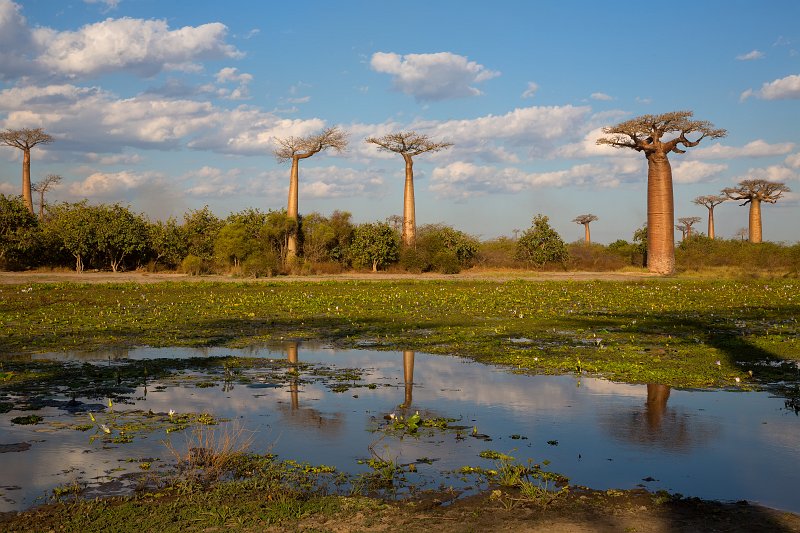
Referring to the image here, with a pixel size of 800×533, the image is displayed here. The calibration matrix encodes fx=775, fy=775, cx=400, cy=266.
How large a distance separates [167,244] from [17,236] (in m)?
8.56

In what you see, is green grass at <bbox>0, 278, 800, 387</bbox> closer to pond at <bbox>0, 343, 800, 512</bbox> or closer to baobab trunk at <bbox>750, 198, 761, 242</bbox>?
pond at <bbox>0, 343, 800, 512</bbox>

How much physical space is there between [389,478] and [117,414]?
3.91m

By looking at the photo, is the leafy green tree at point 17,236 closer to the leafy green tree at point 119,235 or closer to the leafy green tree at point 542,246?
the leafy green tree at point 119,235

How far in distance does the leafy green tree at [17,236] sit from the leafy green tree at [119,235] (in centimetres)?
348

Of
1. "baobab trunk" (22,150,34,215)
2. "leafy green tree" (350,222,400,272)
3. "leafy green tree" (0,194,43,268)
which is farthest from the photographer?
"baobab trunk" (22,150,34,215)

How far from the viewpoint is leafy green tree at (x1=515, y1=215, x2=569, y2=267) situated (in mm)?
56594

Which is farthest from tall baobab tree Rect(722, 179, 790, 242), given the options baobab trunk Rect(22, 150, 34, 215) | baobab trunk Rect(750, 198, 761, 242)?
baobab trunk Rect(22, 150, 34, 215)

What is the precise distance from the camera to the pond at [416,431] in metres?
6.80

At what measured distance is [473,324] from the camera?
1945cm

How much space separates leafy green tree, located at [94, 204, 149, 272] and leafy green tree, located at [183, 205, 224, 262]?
9.12 ft

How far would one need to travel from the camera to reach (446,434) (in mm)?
8242

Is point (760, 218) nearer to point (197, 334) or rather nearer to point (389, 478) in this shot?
point (197, 334)

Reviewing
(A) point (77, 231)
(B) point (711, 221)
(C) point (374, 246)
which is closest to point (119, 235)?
(A) point (77, 231)

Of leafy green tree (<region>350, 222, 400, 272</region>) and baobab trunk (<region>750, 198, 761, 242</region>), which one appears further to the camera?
baobab trunk (<region>750, 198, 761, 242</region>)
